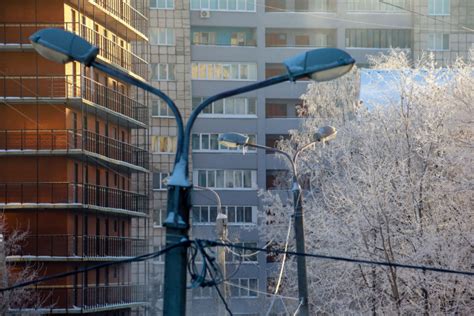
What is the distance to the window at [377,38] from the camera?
75.2 m

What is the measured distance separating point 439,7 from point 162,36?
18498 millimetres

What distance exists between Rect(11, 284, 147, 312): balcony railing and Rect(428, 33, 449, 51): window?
32.6 meters

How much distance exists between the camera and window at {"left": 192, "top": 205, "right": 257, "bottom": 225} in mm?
72438

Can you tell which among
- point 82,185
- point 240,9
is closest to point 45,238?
point 82,185

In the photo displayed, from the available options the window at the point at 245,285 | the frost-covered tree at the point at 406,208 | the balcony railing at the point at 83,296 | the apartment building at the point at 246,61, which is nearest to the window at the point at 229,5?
the apartment building at the point at 246,61

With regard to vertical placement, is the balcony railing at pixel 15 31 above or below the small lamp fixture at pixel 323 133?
above

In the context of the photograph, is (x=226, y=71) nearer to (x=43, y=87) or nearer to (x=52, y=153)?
(x=43, y=87)

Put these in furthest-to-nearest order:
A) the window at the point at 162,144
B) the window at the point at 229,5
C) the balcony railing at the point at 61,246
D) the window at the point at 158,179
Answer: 1. the window at the point at 229,5
2. the window at the point at 162,144
3. the window at the point at 158,179
4. the balcony railing at the point at 61,246

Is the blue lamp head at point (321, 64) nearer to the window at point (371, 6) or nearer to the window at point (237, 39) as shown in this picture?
the window at point (237, 39)

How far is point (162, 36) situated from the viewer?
7269 centimetres

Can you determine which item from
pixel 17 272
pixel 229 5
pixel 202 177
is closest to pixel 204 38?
pixel 229 5

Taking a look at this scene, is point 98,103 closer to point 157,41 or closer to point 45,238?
point 45,238

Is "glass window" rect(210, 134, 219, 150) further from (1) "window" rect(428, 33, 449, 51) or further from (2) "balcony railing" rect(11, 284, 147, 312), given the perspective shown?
(2) "balcony railing" rect(11, 284, 147, 312)

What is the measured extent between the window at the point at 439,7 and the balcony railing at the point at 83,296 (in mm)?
33376
